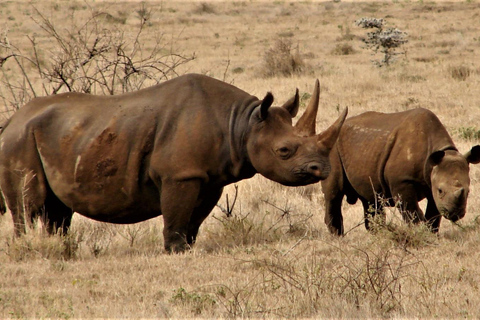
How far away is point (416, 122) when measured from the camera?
7.95 meters

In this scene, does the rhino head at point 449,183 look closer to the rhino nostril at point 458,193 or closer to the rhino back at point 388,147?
the rhino nostril at point 458,193

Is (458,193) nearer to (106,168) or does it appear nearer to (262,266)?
(262,266)

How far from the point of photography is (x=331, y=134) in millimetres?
6617

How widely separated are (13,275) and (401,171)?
372 cm

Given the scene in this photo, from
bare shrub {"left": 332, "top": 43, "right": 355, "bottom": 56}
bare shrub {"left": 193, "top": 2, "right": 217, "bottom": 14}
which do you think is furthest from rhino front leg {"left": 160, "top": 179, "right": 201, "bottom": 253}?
bare shrub {"left": 193, "top": 2, "right": 217, "bottom": 14}

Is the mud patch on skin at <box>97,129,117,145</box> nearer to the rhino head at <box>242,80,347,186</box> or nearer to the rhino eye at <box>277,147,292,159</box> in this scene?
the rhino head at <box>242,80,347,186</box>

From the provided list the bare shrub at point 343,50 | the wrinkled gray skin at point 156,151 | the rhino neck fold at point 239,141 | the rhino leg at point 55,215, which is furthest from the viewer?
the bare shrub at point 343,50

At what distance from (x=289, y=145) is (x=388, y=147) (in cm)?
178

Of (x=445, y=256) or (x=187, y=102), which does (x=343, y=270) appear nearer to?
(x=445, y=256)

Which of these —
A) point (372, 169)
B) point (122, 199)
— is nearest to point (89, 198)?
point (122, 199)

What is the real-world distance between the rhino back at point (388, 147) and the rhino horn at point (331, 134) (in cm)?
120

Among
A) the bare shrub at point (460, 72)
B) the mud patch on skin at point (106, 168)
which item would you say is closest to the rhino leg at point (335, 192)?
the mud patch on skin at point (106, 168)

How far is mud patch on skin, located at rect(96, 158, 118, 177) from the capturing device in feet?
23.1

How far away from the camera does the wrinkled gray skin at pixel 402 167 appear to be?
730 centimetres
